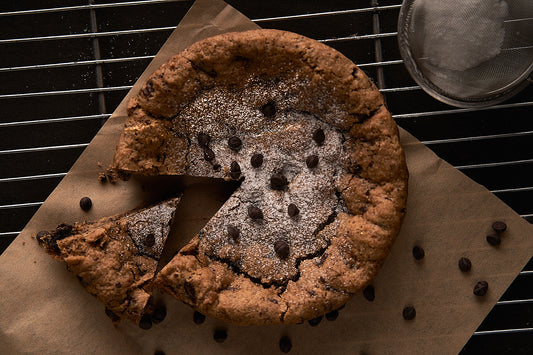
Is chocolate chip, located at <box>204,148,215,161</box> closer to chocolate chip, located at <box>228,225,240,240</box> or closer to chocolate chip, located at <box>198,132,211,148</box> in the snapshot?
chocolate chip, located at <box>198,132,211,148</box>

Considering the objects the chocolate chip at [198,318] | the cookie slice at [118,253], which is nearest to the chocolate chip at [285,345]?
the chocolate chip at [198,318]

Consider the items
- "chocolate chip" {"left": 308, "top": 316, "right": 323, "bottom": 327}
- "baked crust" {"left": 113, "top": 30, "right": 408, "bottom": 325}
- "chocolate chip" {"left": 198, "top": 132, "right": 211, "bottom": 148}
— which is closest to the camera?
"baked crust" {"left": 113, "top": 30, "right": 408, "bottom": 325}

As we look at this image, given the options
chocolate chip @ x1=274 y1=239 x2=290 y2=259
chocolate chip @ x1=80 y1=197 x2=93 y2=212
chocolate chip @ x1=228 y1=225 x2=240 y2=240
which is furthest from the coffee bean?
chocolate chip @ x1=80 y1=197 x2=93 y2=212

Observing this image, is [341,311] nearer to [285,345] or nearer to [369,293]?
[369,293]

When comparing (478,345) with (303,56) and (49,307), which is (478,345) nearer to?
(303,56)

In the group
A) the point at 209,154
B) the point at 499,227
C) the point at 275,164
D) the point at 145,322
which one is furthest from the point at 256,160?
the point at 499,227

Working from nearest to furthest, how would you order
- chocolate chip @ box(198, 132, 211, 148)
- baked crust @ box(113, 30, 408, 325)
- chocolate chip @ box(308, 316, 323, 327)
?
baked crust @ box(113, 30, 408, 325)
chocolate chip @ box(198, 132, 211, 148)
chocolate chip @ box(308, 316, 323, 327)

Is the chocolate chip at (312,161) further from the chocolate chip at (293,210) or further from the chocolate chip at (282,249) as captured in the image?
the chocolate chip at (282,249)

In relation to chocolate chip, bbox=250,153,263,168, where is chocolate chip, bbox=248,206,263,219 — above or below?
below
